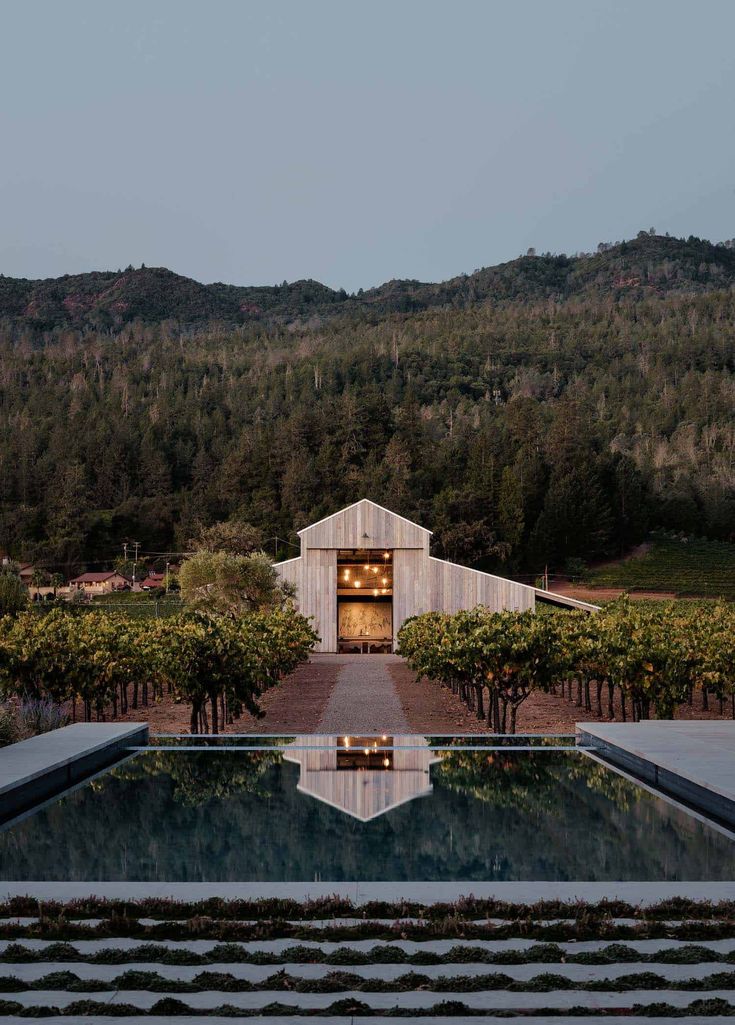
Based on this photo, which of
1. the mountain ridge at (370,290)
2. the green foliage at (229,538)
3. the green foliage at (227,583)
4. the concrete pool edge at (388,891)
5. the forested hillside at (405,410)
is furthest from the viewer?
the mountain ridge at (370,290)

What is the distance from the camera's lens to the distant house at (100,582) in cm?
6475

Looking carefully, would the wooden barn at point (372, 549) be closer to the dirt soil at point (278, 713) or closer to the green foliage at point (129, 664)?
the dirt soil at point (278, 713)

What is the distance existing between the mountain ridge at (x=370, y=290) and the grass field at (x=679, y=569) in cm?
8209

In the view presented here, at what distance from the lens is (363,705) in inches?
715

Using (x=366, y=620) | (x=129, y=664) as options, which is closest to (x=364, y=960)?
(x=129, y=664)

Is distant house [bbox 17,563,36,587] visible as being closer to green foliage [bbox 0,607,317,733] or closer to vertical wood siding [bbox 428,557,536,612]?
vertical wood siding [bbox 428,557,536,612]

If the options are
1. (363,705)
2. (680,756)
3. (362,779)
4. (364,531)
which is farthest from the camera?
(364,531)

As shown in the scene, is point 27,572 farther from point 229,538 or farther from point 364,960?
point 364,960

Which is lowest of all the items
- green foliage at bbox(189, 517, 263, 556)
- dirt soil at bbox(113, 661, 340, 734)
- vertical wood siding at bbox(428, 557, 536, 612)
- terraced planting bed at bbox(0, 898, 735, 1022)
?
dirt soil at bbox(113, 661, 340, 734)

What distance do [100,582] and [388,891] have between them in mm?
63551

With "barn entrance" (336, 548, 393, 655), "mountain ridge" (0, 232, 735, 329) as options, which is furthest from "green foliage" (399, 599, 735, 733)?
"mountain ridge" (0, 232, 735, 329)

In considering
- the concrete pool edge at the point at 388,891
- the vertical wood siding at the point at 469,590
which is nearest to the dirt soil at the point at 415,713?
the concrete pool edge at the point at 388,891

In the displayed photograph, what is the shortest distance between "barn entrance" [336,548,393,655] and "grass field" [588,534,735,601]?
16656mm

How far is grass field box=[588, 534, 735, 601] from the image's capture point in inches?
2036
